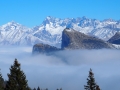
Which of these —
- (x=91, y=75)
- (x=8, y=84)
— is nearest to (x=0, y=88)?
(x=8, y=84)

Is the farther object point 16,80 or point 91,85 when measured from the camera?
point 91,85

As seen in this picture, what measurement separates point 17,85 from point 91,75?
250 inches

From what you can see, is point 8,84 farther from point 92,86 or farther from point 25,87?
point 92,86

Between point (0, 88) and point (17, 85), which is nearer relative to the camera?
point (17, 85)

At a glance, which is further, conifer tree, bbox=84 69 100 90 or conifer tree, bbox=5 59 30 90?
conifer tree, bbox=84 69 100 90

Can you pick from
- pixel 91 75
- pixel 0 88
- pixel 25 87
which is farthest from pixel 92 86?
pixel 0 88

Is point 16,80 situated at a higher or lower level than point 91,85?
higher

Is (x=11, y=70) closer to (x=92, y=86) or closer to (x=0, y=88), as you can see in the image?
(x=0, y=88)

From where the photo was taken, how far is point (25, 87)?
2930 centimetres

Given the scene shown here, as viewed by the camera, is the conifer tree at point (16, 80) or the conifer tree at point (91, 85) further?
the conifer tree at point (91, 85)

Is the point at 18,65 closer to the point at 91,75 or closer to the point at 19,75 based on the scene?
the point at 19,75

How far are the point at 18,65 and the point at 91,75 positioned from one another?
247 inches

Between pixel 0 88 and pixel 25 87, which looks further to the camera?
pixel 0 88

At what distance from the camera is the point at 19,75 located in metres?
29.3
